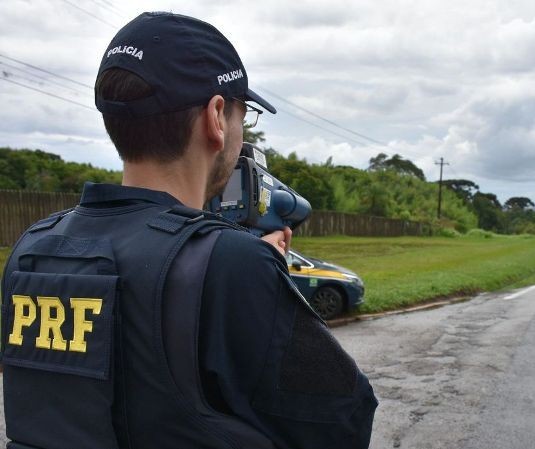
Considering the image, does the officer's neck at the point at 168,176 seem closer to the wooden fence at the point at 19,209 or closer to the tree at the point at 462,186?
the wooden fence at the point at 19,209

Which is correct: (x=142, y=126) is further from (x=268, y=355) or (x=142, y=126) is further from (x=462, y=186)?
(x=462, y=186)

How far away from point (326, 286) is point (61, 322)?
37.4ft

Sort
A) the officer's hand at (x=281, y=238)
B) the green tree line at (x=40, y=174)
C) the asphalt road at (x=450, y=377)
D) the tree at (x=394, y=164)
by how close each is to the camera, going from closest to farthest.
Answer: the officer's hand at (x=281, y=238) → the asphalt road at (x=450, y=377) → the green tree line at (x=40, y=174) → the tree at (x=394, y=164)

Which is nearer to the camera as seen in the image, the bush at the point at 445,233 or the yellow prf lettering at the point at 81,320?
the yellow prf lettering at the point at 81,320

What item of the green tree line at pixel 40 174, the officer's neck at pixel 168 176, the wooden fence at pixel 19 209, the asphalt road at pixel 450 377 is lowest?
the asphalt road at pixel 450 377

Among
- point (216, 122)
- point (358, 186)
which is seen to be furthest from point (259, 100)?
point (358, 186)

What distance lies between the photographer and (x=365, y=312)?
1328 centimetres

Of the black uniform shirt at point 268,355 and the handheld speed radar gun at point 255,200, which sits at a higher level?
the handheld speed radar gun at point 255,200

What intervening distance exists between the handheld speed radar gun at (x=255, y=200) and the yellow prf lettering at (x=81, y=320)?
72 centimetres

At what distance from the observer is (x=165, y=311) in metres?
1.27

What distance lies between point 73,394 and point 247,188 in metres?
0.89

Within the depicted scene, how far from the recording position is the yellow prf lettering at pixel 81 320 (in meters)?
1.32

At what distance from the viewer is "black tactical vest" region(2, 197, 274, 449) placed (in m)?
1.26

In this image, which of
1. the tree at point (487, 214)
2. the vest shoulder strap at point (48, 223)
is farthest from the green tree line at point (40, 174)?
the tree at point (487, 214)
